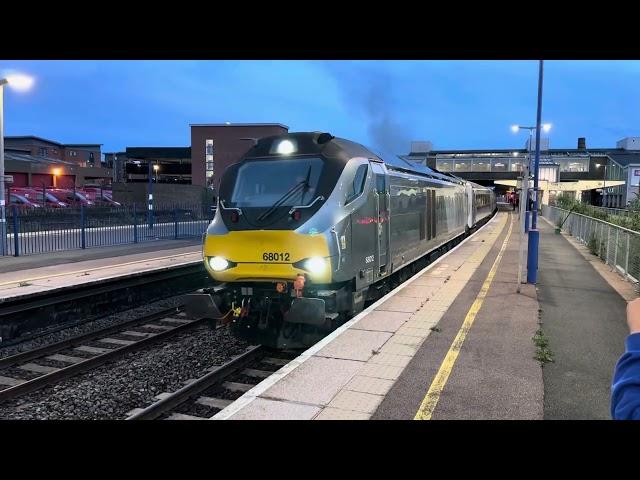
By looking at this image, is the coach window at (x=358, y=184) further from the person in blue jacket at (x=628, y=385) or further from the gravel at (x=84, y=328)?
the person in blue jacket at (x=628, y=385)

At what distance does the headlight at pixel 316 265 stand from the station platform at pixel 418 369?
906 millimetres

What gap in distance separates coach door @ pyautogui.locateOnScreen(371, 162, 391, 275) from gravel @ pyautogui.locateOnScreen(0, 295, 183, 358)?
11.0 ft

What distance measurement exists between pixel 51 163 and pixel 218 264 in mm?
57459

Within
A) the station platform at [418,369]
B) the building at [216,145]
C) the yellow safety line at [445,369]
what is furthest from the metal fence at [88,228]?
the building at [216,145]

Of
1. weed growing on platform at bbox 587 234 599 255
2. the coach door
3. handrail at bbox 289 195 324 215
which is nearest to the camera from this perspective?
handrail at bbox 289 195 324 215

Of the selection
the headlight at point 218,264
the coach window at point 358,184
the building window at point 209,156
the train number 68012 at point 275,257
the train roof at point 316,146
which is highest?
the building window at point 209,156

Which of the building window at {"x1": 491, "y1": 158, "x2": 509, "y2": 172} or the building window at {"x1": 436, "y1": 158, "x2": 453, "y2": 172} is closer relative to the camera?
the building window at {"x1": 491, "y1": 158, "x2": 509, "y2": 172}

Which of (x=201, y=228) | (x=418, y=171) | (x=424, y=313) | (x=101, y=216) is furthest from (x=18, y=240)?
(x=424, y=313)

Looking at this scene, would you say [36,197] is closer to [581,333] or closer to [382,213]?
[382,213]

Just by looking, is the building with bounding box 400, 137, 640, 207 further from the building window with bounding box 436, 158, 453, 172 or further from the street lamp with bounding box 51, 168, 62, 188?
the street lamp with bounding box 51, 168, 62, 188

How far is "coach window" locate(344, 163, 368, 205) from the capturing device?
7.39 metres

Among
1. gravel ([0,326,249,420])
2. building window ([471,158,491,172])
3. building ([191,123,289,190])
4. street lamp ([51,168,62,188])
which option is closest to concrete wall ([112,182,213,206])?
street lamp ([51,168,62,188])

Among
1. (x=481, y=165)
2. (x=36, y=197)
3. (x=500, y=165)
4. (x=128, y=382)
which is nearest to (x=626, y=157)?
(x=500, y=165)

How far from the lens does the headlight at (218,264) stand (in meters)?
7.27
